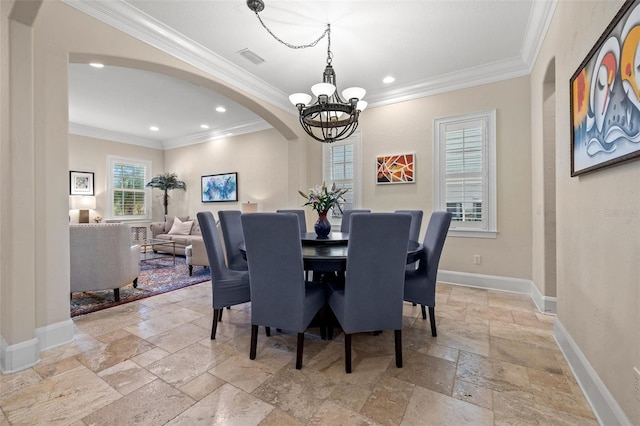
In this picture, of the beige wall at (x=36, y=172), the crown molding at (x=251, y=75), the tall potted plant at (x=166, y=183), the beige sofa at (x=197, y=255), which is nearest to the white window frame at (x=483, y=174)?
the crown molding at (x=251, y=75)

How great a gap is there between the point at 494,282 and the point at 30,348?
4.60 metres

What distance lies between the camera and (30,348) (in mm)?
1938

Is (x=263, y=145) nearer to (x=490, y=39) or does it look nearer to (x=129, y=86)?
(x=129, y=86)

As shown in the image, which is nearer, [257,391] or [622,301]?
[622,301]

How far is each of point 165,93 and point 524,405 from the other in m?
5.60

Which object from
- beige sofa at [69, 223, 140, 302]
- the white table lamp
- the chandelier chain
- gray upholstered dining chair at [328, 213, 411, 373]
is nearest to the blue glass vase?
gray upholstered dining chair at [328, 213, 411, 373]

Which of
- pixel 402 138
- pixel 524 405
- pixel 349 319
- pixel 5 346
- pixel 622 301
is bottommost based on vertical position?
pixel 524 405

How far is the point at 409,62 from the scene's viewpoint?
3506mm

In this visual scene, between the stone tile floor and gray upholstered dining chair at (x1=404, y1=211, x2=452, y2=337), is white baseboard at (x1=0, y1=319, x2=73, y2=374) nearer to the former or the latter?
the stone tile floor

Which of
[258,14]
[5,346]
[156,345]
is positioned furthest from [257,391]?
[258,14]

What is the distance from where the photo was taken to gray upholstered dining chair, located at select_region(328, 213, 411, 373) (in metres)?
1.74

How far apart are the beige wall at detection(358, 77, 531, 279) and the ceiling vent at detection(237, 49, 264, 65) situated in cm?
183

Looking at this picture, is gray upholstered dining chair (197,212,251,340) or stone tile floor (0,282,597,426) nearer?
stone tile floor (0,282,597,426)

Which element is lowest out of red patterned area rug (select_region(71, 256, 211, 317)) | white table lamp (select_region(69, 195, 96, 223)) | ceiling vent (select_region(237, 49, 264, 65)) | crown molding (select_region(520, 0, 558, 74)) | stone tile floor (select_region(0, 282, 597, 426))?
stone tile floor (select_region(0, 282, 597, 426))
